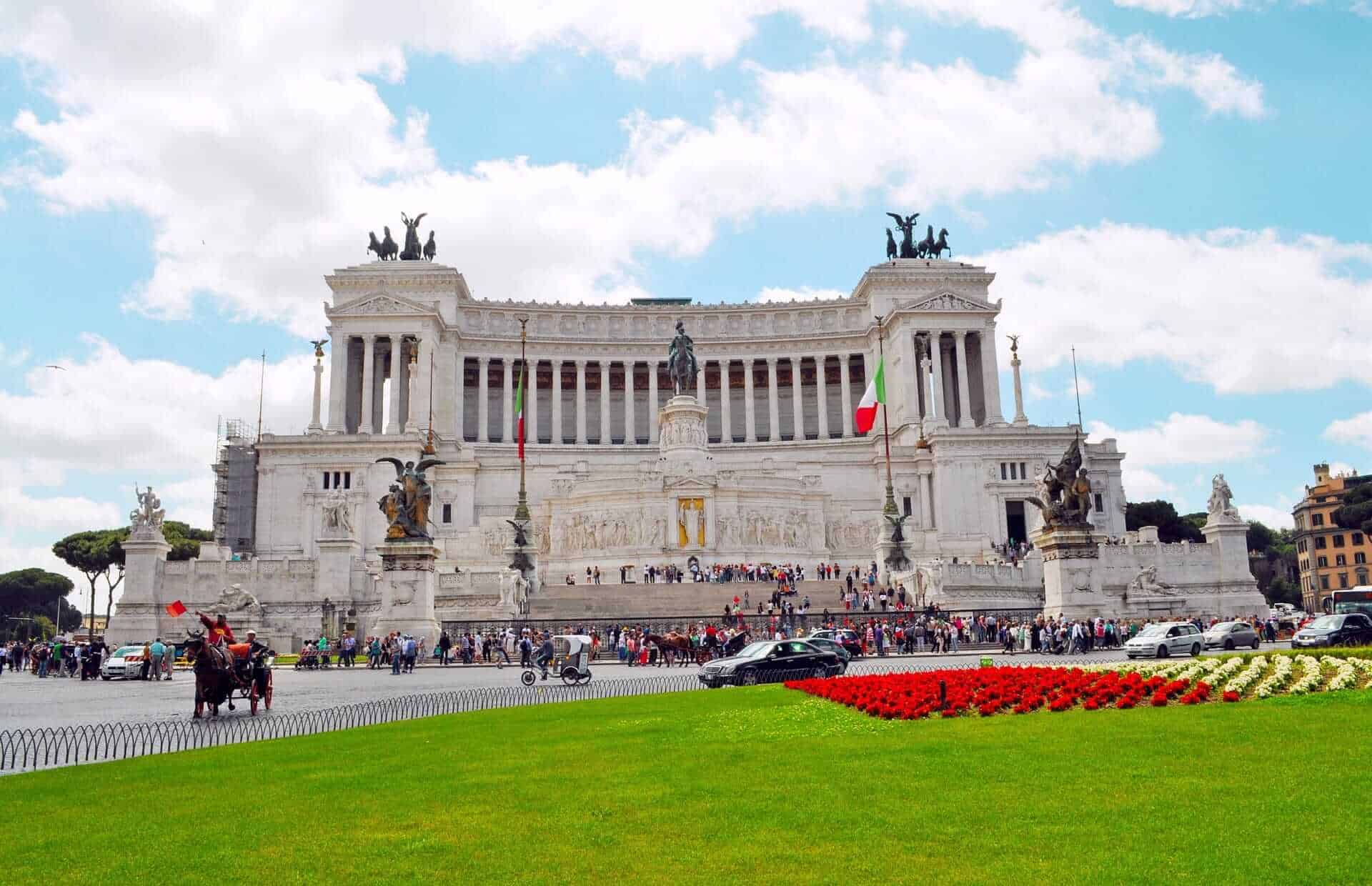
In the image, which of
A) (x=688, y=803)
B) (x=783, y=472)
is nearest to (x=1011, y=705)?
(x=688, y=803)

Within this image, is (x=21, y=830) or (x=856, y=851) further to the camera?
(x=21, y=830)

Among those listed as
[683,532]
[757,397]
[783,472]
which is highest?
[757,397]

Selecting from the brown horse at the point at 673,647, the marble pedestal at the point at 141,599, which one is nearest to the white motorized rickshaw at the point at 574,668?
the brown horse at the point at 673,647

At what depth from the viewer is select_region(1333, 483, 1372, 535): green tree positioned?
3777 inches

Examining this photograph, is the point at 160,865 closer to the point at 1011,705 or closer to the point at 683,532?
the point at 1011,705

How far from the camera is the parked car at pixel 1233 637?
3734 cm

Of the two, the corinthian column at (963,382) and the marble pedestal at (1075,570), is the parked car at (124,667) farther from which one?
the corinthian column at (963,382)

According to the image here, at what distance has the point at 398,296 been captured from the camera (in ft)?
316

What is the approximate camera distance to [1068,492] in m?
38.2

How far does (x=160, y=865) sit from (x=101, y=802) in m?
3.65

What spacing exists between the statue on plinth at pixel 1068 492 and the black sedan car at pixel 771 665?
1252 centimetres

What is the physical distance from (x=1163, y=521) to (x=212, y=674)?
97.7 metres

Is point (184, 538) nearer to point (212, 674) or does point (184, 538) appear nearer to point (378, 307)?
point (378, 307)

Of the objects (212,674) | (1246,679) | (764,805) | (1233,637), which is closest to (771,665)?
(1246,679)
